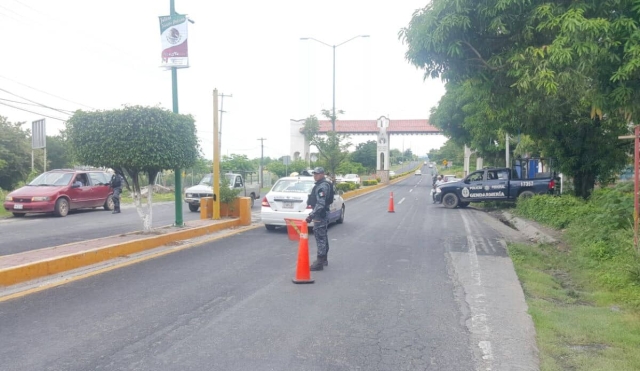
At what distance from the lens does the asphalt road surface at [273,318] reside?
15.6ft

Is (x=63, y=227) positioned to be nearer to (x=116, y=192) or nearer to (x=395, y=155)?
(x=116, y=192)

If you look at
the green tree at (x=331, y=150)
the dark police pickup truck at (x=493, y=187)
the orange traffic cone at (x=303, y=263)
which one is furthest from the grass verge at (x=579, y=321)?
the green tree at (x=331, y=150)

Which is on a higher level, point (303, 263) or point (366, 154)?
point (366, 154)

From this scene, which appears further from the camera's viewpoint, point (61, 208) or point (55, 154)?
point (55, 154)

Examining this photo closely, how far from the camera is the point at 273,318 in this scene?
6.00m

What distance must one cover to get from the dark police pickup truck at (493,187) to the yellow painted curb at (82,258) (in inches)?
628

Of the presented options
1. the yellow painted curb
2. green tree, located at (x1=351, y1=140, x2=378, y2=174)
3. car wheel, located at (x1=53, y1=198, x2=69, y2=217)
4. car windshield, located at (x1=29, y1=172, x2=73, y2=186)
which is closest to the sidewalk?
the yellow painted curb

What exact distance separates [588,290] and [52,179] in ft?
55.9

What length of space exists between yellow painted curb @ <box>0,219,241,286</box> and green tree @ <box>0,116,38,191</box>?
3012 centimetres

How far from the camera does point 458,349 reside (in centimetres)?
510

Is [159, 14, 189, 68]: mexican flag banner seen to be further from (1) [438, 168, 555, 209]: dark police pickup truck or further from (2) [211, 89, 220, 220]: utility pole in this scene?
(1) [438, 168, 555, 209]: dark police pickup truck

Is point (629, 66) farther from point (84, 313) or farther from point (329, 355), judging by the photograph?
point (84, 313)

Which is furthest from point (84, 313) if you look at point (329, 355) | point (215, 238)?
point (215, 238)

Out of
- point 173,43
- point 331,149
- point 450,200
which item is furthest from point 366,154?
point 173,43
